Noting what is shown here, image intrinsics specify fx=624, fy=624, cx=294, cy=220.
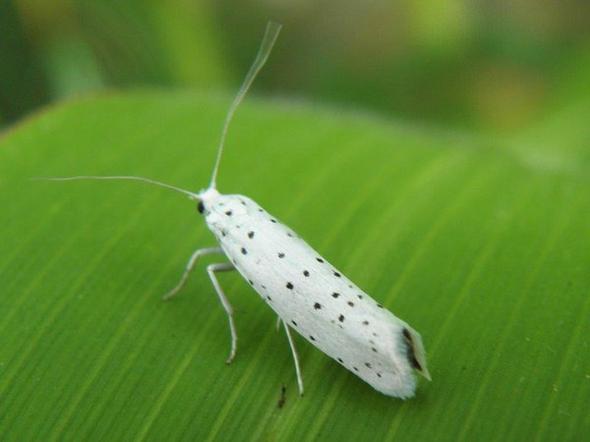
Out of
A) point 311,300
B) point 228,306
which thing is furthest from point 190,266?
point 311,300

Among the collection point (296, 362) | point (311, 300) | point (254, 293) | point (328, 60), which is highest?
point (311, 300)

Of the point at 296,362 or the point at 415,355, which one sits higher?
the point at 415,355

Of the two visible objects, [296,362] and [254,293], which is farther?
[254,293]

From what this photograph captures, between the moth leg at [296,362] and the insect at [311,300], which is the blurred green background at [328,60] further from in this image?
the moth leg at [296,362]

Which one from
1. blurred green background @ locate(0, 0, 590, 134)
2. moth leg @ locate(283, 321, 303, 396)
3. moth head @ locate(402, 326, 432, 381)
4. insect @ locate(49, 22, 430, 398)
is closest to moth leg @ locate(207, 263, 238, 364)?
insect @ locate(49, 22, 430, 398)

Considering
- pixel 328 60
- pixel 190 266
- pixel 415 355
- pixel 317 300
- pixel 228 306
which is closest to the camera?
pixel 415 355

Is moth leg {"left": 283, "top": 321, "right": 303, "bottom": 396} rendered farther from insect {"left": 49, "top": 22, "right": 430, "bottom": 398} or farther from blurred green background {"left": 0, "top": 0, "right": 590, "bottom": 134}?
blurred green background {"left": 0, "top": 0, "right": 590, "bottom": 134}

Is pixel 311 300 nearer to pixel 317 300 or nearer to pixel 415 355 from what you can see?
pixel 317 300

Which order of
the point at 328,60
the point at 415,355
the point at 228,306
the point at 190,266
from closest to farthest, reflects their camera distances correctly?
1. the point at 415,355
2. the point at 228,306
3. the point at 190,266
4. the point at 328,60
